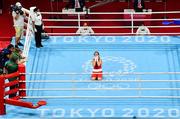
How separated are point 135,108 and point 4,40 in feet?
21.3

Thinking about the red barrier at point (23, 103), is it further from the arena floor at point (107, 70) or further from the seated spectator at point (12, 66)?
the seated spectator at point (12, 66)

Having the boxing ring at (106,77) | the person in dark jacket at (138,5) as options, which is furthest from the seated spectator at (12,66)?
the person in dark jacket at (138,5)

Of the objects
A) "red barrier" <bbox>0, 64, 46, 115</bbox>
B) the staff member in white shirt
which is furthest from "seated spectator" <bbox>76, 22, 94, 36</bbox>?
"red barrier" <bbox>0, 64, 46, 115</bbox>

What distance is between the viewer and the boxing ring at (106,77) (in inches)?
514

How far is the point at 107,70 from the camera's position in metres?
15.0

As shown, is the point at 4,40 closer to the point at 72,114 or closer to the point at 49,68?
the point at 49,68

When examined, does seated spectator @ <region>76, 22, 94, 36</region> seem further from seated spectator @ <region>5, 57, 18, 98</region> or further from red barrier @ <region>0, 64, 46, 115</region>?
red barrier @ <region>0, 64, 46, 115</region>

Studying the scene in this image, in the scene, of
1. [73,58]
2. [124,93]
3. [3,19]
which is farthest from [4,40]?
[124,93]

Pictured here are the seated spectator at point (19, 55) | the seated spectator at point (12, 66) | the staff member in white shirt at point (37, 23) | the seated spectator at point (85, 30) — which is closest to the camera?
the seated spectator at point (12, 66)

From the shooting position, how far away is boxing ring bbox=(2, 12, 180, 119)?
13.1m

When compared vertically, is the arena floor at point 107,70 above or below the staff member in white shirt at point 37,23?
below

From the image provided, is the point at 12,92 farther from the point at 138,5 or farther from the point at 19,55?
the point at 138,5

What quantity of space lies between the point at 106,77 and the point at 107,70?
464 mm

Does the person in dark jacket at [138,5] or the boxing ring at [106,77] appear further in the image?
the person in dark jacket at [138,5]
